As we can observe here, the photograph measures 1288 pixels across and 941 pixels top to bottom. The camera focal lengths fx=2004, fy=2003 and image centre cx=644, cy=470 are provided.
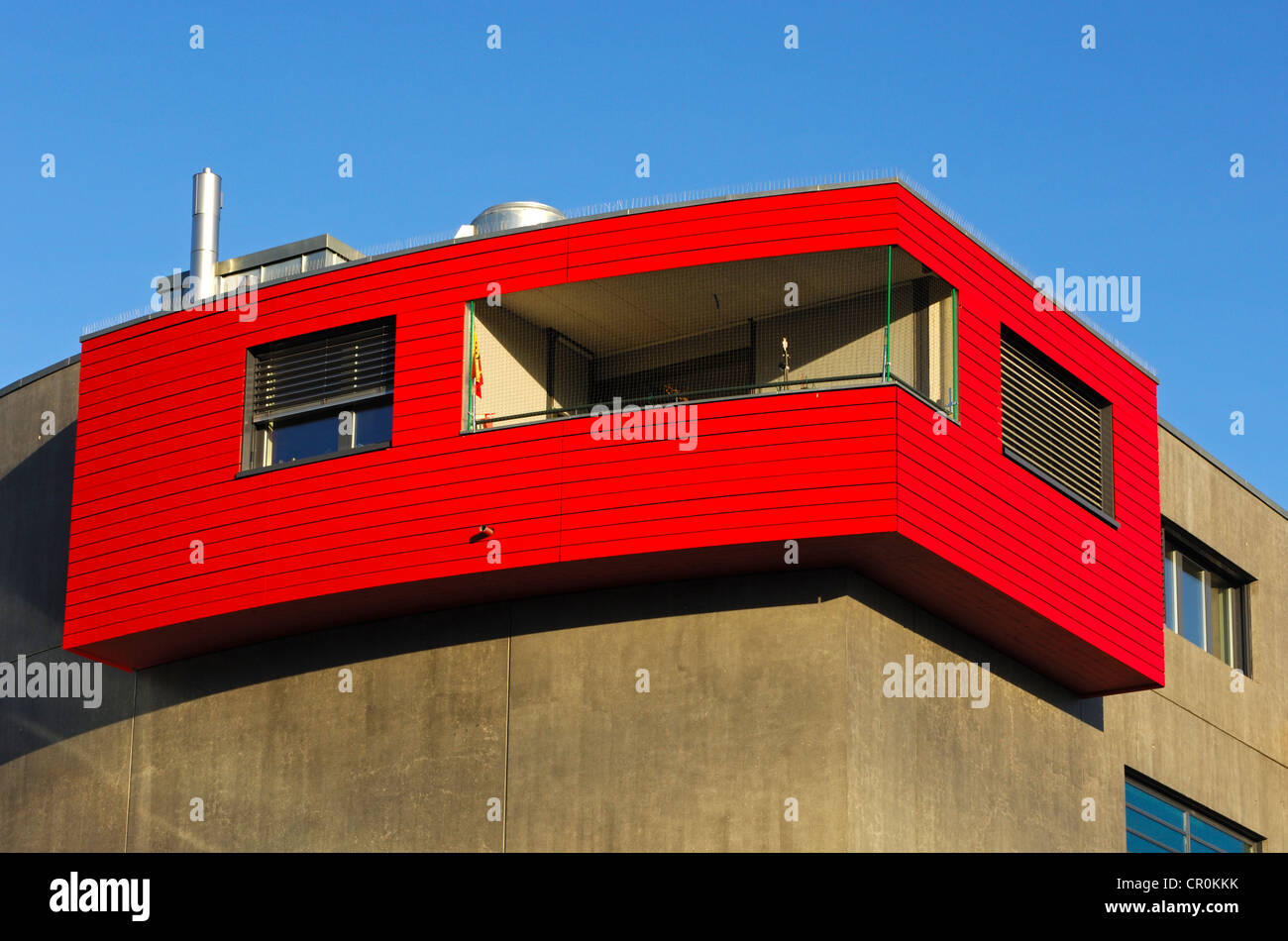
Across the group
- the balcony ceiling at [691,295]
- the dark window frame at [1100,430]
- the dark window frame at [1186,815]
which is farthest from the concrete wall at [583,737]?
the balcony ceiling at [691,295]

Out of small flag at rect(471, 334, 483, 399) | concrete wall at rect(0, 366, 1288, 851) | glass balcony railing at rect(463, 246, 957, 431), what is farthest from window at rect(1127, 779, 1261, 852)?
small flag at rect(471, 334, 483, 399)

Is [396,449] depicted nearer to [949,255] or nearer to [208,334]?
[208,334]

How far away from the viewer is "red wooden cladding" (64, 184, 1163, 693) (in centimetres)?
2250

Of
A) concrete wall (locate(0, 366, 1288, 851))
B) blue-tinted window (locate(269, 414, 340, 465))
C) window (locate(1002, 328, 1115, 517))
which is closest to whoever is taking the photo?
concrete wall (locate(0, 366, 1288, 851))

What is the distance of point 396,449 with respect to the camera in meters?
24.2

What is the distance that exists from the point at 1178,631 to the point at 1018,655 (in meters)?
5.64

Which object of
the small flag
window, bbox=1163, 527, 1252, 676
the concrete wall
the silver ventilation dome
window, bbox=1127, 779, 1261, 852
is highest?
the silver ventilation dome

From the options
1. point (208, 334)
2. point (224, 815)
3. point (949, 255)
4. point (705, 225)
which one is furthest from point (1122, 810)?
point (208, 334)

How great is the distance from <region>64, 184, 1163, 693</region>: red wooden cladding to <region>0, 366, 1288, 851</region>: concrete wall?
1.49ft

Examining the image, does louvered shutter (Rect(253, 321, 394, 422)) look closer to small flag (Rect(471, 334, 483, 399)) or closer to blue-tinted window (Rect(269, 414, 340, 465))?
blue-tinted window (Rect(269, 414, 340, 465))

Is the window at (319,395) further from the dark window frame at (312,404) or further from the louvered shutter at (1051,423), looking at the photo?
the louvered shutter at (1051,423)

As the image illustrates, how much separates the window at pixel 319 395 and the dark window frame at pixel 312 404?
0.04 ft

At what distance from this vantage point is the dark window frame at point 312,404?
2477cm

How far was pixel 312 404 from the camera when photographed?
25125mm
